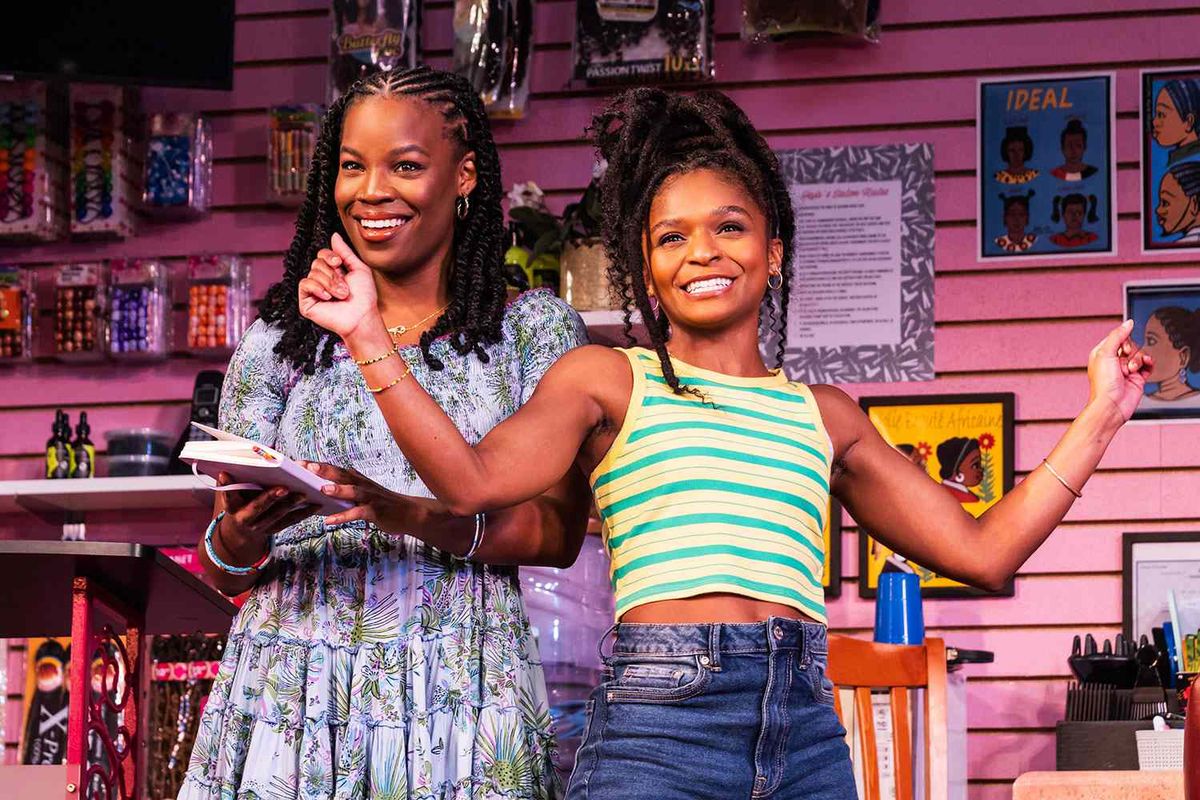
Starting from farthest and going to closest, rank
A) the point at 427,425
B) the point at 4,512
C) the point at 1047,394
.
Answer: the point at 4,512 → the point at 1047,394 → the point at 427,425

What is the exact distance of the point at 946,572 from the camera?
2.14 metres

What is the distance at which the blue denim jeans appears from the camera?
1.80 m

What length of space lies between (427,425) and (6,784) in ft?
3.97

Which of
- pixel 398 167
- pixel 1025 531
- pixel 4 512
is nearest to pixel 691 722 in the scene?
pixel 1025 531

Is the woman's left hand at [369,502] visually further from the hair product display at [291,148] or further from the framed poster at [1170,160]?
the framed poster at [1170,160]

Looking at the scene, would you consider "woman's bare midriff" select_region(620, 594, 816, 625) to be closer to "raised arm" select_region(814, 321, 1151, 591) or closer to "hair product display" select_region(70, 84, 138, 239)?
"raised arm" select_region(814, 321, 1151, 591)

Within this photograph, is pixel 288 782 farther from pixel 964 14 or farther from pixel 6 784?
pixel 964 14

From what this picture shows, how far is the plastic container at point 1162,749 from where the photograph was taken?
11.9 feet

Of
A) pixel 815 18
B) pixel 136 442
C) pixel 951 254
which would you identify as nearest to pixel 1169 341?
pixel 951 254

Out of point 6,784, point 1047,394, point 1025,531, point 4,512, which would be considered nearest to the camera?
point 1025,531

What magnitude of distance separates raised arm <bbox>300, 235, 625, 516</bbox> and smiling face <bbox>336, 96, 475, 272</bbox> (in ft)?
0.99

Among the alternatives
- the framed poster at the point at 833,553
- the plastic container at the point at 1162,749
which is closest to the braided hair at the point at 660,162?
the plastic container at the point at 1162,749

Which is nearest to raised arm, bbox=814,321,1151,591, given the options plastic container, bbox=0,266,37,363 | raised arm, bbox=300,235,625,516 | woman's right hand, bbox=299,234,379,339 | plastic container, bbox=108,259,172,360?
raised arm, bbox=300,235,625,516

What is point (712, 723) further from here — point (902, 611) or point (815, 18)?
point (815, 18)
